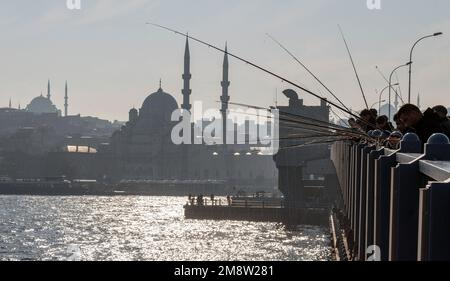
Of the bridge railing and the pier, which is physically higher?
the bridge railing

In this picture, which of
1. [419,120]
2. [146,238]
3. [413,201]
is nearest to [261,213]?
[146,238]

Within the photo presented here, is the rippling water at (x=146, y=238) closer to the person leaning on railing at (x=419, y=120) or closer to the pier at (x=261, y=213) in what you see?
the pier at (x=261, y=213)

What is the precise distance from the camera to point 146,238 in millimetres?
87688

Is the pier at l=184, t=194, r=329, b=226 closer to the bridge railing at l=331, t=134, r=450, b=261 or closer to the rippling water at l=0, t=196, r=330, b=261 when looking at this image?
the rippling water at l=0, t=196, r=330, b=261

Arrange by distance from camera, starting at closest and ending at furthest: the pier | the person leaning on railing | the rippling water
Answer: the person leaning on railing < the rippling water < the pier

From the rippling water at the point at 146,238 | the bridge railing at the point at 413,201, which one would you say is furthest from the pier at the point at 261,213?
the bridge railing at the point at 413,201

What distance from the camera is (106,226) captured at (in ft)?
350

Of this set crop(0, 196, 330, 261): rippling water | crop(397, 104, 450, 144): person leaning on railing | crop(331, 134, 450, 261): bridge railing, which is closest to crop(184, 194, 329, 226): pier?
crop(0, 196, 330, 261): rippling water

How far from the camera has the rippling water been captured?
227ft

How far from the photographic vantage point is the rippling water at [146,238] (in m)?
69.1

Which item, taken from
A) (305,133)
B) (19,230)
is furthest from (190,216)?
(305,133)

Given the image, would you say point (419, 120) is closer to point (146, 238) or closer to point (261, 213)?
point (146, 238)
